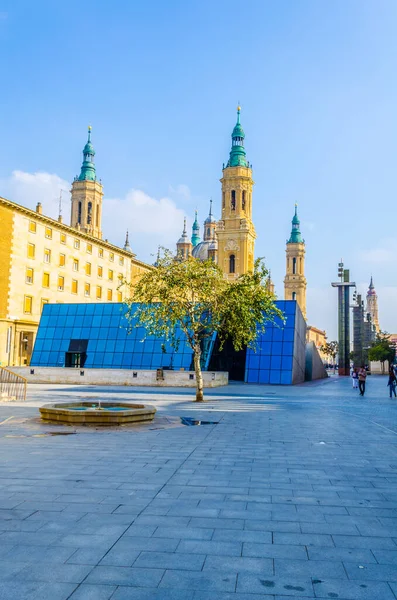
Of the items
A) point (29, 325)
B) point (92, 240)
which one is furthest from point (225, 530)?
point (92, 240)

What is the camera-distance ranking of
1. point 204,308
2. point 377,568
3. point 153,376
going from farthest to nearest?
1. point 153,376
2. point 204,308
3. point 377,568

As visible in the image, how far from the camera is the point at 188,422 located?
15953 mm

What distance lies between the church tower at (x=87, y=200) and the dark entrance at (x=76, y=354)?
5546 centimetres

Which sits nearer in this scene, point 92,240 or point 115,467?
point 115,467

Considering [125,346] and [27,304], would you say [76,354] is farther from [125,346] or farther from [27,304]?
[27,304]

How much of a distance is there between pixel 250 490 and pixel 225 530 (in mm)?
1962

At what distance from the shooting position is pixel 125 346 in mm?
45719

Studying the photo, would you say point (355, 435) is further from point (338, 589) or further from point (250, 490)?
point (338, 589)

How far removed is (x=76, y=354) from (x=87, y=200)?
59916mm

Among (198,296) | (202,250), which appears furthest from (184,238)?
(198,296)

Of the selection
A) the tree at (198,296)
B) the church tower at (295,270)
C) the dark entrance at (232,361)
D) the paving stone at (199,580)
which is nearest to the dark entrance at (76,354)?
the dark entrance at (232,361)

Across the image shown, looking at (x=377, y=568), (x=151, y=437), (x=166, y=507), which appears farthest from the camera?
(x=151, y=437)

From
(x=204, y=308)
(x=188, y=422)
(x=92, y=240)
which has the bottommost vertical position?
(x=188, y=422)

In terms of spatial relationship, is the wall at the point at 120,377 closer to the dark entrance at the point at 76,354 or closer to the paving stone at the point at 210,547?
the dark entrance at the point at 76,354
